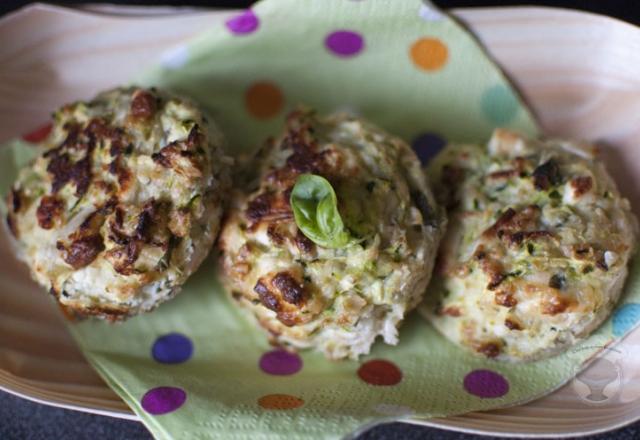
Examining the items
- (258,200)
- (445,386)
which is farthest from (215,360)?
(445,386)

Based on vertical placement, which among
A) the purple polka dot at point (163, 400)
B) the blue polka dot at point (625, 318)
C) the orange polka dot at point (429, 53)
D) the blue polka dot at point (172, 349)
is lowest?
the blue polka dot at point (172, 349)

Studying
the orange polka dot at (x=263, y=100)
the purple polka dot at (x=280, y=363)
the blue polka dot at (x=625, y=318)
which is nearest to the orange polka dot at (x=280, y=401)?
the purple polka dot at (x=280, y=363)

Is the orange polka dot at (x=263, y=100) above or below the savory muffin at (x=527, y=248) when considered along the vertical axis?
above

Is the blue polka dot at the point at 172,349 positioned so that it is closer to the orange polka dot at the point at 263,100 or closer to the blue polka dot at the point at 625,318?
the orange polka dot at the point at 263,100

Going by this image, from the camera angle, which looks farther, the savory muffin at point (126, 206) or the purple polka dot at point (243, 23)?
the purple polka dot at point (243, 23)

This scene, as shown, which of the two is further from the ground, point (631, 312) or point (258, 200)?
point (258, 200)

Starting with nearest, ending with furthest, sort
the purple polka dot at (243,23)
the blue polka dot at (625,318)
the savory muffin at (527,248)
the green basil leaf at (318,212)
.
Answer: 1. the green basil leaf at (318,212)
2. the savory muffin at (527,248)
3. the blue polka dot at (625,318)
4. the purple polka dot at (243,23)

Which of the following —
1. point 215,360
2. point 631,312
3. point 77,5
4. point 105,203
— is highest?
point 77,5

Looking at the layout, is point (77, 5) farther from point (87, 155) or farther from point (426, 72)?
point (426, 72)
